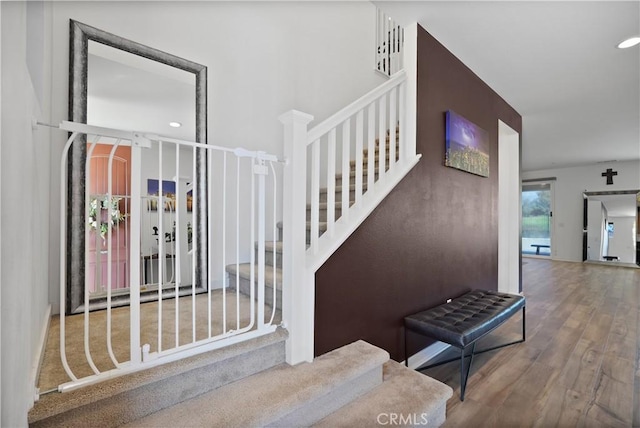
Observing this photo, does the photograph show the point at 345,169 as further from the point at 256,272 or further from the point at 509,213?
the point at 509,213

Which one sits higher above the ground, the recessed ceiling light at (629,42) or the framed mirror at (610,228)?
the recessed ceiling light at (629,42)

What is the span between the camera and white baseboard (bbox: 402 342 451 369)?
238 centimetres

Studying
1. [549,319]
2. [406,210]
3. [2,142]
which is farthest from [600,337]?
[2,142]

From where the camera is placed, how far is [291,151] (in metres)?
1.57

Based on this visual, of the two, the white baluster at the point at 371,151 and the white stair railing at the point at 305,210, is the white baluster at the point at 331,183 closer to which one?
the white stair railing at the point at 305,210

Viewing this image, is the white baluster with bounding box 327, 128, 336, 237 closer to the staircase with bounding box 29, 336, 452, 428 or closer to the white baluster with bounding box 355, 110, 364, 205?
the white baluster with bounding box 355, 110, 364, 205

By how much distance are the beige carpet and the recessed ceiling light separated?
360cm

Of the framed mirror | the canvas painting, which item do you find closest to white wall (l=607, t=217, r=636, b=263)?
the framed mirror

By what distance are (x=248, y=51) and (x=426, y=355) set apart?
301 centimetres

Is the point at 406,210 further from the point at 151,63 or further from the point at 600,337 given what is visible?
the point at 600,337

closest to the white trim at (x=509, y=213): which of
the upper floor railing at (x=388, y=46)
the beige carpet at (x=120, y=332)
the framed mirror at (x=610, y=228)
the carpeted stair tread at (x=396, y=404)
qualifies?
the upper floor railing at (x=388, y=46)

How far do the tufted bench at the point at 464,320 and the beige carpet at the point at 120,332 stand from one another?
3.58 ft

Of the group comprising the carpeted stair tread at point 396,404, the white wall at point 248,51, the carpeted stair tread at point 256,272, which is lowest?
the carpeted stair tread at point 396,404

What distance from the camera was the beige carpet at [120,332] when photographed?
1.19 m
